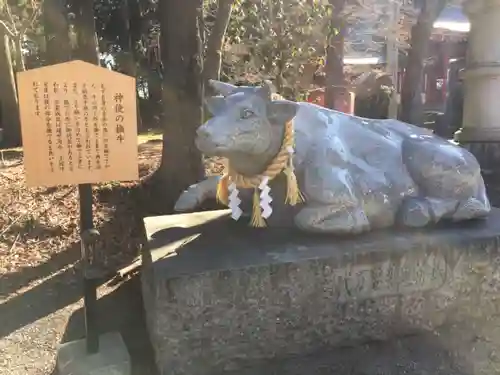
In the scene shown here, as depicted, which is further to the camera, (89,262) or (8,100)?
(8,100)

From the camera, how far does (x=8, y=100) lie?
32.2 feet

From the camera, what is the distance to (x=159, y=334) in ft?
7.84

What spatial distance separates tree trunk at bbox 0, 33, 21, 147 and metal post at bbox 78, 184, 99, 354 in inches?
313

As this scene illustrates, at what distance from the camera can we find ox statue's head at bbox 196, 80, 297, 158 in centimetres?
245

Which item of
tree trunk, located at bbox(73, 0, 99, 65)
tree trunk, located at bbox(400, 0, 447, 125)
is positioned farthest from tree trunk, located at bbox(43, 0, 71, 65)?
tree trunk, located at bbox(400, 0, 447, 125)

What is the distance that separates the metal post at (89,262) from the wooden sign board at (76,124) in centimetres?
17

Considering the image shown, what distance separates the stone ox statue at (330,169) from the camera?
2.58 metres

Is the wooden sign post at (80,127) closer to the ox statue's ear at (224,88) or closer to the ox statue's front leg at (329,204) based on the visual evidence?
the ox statue's ear at (224,88)

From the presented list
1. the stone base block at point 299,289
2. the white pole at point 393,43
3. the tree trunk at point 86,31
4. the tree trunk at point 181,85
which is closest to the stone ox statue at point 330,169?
the stone base block at point 299,289

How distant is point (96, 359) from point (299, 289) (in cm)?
107

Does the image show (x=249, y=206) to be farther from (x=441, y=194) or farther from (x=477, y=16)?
(x=477, y=16)

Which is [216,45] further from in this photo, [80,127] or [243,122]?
[80,127]

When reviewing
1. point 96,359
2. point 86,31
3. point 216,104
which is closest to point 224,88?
point 216,104

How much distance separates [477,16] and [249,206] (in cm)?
433
